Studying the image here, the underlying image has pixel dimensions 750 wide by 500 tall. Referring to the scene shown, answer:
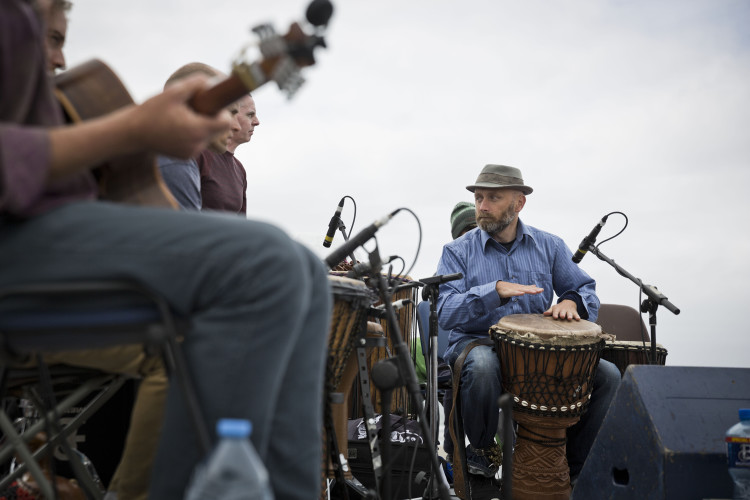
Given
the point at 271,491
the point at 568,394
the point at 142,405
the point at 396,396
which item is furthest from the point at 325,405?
the point at 396,396

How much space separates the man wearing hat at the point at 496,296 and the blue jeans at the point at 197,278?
7.23ft

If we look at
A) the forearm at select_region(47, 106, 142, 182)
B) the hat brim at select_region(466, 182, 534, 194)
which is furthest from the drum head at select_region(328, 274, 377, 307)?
the hat brim at select_region(466, 182, 534, 194)

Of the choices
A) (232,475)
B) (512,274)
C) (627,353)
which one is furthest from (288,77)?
(627,353)

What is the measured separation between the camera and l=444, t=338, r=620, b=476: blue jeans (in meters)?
3.02

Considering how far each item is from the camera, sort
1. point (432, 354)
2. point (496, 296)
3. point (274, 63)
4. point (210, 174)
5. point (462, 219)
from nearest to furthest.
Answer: point (274, 63) < point (432, 354) < point (210, 174) < point (496, 296) < point (462, 219)

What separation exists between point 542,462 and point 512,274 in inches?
45.2

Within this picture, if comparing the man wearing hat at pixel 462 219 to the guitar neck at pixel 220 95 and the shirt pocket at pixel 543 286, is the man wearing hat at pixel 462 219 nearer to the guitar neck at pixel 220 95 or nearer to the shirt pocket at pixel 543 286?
the shirt pocket at pixel 543 286

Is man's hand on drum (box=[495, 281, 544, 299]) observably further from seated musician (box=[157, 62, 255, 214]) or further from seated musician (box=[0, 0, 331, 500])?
seated musician (box=[0, 0, 331, 500])

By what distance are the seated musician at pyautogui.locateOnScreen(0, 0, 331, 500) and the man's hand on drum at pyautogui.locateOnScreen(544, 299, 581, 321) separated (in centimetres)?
244

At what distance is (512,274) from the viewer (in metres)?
3.68

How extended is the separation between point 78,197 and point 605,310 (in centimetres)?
392

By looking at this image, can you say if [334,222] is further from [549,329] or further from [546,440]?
[546,440]

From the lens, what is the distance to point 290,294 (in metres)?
0.99

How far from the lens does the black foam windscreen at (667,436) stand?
211 centimetres
